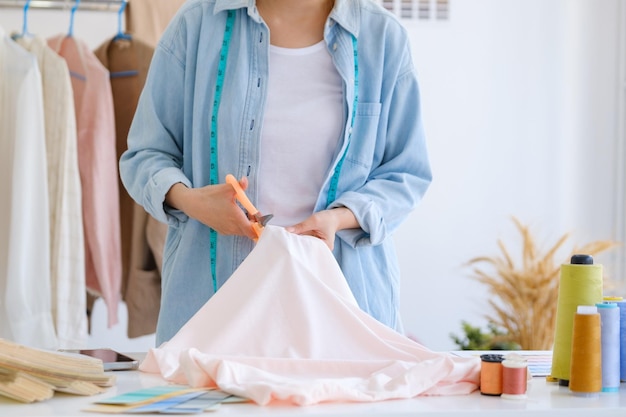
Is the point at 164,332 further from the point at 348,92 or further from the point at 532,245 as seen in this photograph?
the point at 532,245

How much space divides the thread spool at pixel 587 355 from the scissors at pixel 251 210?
54 centimetres

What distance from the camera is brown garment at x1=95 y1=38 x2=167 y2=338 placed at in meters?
3.23

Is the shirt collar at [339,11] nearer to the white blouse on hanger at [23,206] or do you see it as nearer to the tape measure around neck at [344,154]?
the tape measure around neck at [344,154]

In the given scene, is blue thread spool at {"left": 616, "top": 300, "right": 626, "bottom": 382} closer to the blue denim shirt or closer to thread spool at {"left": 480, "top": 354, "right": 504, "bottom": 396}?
thread spool at {"left": 480, "top": 354, "right": 504, "bottom": 396}

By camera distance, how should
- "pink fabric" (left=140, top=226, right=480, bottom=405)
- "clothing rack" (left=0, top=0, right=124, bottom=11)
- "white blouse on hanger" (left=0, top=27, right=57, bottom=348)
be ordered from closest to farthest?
"pink fabric" (left=140, top=226, right=480, bottom=405), "white blouse on hanger" (left=0, top=27, right=57, bottom=348), "clothing rack" (left=0, top=0, right=124, bottom=11)

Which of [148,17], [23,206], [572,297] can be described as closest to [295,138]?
[572,297]

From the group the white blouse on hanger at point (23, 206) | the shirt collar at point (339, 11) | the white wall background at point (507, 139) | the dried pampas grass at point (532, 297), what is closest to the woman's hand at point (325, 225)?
the shirt collar at point (339, 11)

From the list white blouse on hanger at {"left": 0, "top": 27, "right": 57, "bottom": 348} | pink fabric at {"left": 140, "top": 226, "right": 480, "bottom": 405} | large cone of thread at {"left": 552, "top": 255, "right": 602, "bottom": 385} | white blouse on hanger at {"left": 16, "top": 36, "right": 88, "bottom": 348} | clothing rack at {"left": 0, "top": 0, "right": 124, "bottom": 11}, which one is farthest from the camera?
clothing rack at {"left": 0, "top": 0, "right": 124, "bottom": 11}

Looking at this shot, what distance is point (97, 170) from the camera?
3137mm

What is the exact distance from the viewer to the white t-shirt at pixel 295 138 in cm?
182

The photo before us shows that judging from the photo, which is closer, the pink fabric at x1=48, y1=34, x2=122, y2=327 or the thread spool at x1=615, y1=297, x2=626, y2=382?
the thread spool at x1=615, y1=297, x2=626, y2=382

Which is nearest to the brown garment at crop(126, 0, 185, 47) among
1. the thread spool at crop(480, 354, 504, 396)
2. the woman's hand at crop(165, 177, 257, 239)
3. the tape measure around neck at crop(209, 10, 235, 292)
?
the tape measure around neck at crop(209, 10, 235, 292)

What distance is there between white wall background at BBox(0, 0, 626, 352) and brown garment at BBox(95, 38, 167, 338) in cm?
123

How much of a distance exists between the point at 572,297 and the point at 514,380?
212 millimetres
